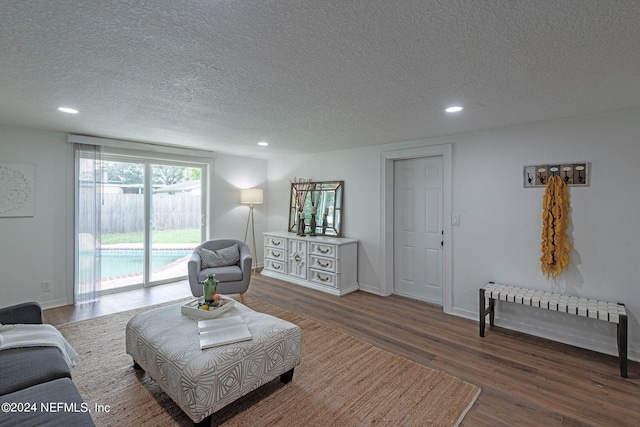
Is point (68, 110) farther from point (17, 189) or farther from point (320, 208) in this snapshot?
point (320, 208)

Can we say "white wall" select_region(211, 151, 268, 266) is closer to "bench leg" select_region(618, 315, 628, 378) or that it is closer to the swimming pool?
the swimming pool

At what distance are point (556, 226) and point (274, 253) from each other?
3.99m

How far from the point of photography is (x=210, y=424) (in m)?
1.84

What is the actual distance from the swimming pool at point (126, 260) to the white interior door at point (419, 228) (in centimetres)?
372

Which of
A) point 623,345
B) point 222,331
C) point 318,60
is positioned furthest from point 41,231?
point 623,345

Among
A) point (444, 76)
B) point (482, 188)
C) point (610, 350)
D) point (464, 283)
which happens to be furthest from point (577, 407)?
point (444, 76)

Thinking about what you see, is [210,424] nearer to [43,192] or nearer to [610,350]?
[610,350]

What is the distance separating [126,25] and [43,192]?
11.4 feet

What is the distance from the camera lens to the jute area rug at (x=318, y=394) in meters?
1.94

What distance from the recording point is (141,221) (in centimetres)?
469

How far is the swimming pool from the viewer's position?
4.38 m

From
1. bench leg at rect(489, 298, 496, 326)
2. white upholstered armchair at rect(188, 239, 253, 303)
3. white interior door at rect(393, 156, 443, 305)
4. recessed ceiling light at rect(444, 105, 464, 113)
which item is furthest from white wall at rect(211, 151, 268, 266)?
bench leg at rect(489, 298, 496, 326)

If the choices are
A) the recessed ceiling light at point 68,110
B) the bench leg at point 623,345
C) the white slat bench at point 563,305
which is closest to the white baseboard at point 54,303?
the recessed ceiling light at point 68,110

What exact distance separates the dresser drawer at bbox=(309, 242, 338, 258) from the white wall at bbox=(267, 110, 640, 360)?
1.64 metres
